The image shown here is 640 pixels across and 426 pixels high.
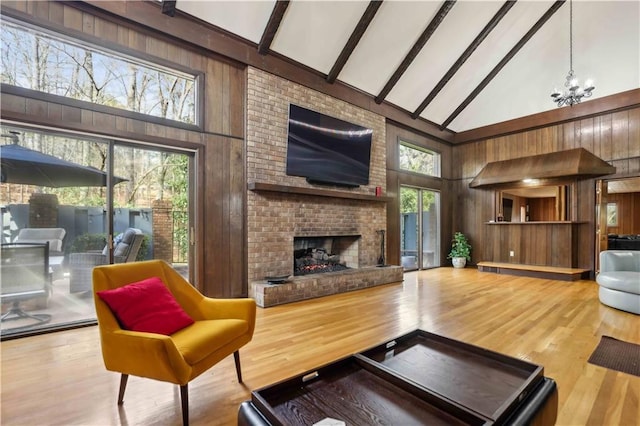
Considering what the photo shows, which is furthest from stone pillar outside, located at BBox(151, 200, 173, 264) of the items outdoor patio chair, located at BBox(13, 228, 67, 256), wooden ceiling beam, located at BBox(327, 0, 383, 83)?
wooden ceiling beam, located at BBox(327, 0, 383, 83)

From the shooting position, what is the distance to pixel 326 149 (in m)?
5.34

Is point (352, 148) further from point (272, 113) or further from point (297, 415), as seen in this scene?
point (297, 415)

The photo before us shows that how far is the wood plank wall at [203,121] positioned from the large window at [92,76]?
0.13 meters

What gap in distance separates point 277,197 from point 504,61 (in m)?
6.03

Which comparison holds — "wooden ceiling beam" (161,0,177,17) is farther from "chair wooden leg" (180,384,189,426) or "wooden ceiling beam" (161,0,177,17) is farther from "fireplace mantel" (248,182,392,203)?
"chair wooden leg" (180,384,189,426)

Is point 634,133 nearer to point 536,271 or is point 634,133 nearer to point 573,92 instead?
point 573,92

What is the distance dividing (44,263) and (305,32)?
15.1 feet

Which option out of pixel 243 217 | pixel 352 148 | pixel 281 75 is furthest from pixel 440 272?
pixel 281 75

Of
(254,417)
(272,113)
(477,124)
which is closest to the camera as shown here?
(254,417)

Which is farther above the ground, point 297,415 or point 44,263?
point 44,263

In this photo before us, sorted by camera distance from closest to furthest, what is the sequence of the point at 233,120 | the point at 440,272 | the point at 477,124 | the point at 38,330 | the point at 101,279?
the point at 101,279, the point at 38,330, the point at 233,120, the point at 440,272, the point at 477,124

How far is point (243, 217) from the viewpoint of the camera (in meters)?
4.47

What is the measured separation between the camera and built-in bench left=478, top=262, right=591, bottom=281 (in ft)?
20.1

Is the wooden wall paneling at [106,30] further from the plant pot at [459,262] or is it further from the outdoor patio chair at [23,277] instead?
the plant pot at [459,262]
